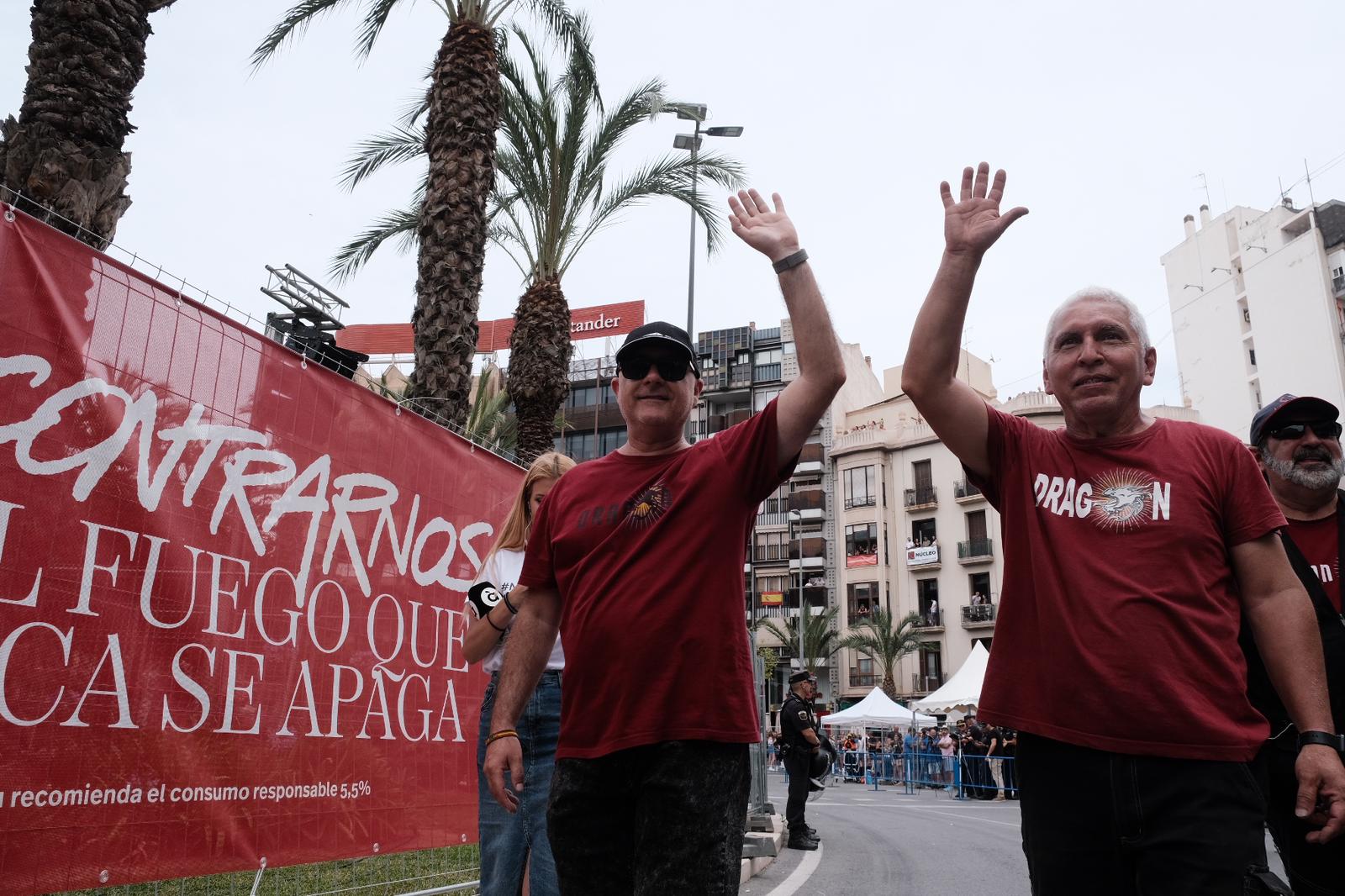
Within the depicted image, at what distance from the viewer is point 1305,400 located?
11.2ft

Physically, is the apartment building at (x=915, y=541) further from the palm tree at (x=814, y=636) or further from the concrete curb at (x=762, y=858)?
the concrete curb at (x=762, y=858)

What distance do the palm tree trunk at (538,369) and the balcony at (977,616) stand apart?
41517 mm

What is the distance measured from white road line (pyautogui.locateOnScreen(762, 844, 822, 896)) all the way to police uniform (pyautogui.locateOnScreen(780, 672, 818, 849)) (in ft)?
1.94

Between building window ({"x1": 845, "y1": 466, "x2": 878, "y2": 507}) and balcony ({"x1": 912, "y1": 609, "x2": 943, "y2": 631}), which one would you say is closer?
balcony ({"x1": 912, "y1": 609, "x2": 943, "y2": 631})

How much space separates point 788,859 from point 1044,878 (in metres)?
7.20

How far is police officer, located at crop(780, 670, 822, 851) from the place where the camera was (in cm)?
1037

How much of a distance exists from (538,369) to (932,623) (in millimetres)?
44009

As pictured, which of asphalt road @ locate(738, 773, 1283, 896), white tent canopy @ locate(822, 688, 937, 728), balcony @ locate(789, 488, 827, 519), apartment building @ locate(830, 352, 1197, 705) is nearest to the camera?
asphalt road @ locate(738, 773, 1283, 896)

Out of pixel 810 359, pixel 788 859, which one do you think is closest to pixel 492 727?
pixel 810 359

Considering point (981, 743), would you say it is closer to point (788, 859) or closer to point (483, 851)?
point (788, 859)

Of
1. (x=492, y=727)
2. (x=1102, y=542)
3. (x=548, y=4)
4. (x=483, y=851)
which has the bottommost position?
(x=483, y=851)

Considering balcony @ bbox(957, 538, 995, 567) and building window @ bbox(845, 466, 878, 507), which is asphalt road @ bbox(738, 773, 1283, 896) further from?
building window @ bbox(845, 466, 878, 507)

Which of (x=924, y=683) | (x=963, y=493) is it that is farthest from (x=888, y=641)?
(x=963, y=493)

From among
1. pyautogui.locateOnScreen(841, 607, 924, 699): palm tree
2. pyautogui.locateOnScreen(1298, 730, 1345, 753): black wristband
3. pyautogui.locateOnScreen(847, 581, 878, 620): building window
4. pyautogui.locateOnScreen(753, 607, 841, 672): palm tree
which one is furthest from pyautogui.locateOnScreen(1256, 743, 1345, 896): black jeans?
pyautogui.locateOnScreen(847, 581, 878, 620): building window
